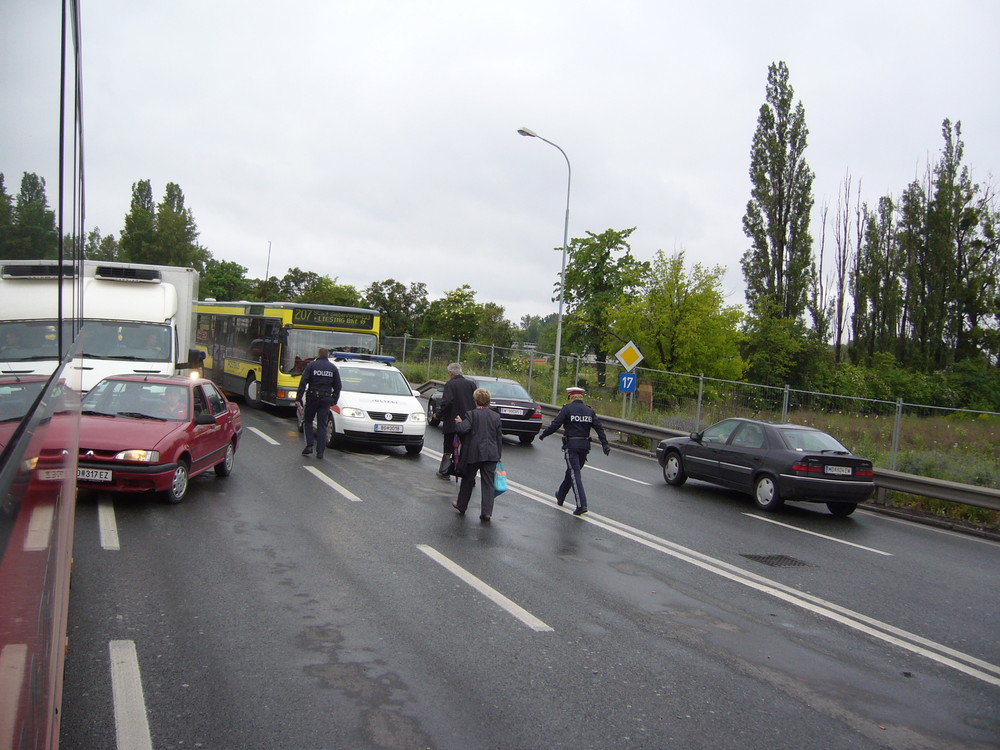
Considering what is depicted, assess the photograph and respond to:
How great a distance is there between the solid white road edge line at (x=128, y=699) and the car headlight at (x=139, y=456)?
415 centimetres

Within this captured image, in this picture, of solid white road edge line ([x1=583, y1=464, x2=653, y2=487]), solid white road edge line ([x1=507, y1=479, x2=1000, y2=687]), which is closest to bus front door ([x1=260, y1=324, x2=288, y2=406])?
solid white road edge line ([x1=583, y1=464, x2=653, y2=487])

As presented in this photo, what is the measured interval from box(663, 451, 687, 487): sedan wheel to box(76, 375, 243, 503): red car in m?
7.84

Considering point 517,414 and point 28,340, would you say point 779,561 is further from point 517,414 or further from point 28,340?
point 517,414

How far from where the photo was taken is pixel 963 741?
4.44 meters

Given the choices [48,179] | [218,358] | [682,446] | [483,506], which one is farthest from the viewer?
[218,358]

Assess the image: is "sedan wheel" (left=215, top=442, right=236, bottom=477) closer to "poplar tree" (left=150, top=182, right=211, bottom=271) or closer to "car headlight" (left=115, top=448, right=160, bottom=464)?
"car headlight" (left=115, top=448, right=160, bottom=464)

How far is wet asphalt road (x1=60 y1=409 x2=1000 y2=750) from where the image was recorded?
13.8ft

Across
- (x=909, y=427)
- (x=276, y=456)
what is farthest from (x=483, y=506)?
(x=909, y=427)

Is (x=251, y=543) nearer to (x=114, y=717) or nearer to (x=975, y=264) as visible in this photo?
(x=114, y=717)

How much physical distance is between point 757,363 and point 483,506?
41.9m

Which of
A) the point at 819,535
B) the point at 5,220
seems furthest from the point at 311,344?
the point at 5,220

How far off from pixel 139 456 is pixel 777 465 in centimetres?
920

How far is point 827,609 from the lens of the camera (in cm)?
705

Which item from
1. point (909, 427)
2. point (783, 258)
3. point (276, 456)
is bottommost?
point (276, 456)
